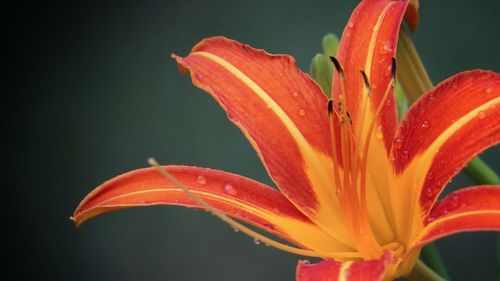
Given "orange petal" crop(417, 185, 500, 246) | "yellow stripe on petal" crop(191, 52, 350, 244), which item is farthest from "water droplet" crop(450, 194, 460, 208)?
"yellow stripe on petal" crop(191, 52, 350, 244)

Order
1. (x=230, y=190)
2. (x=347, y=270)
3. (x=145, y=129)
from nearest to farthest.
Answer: (x=347, y=270) < (x=230, y=190) < (x=145, y=129)

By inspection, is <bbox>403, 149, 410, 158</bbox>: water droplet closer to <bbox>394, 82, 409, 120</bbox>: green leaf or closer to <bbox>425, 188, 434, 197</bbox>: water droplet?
<bbox>425, 188, 434, 197</bbox>: water droplet

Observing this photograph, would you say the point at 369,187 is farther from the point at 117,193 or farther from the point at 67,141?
the point at 67,141

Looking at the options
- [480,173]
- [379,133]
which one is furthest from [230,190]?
[480,173]

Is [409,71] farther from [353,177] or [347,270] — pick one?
[347,270]

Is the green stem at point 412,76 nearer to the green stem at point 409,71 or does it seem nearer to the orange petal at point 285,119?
the green stem at point 409,71

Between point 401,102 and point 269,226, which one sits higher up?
point 401,102

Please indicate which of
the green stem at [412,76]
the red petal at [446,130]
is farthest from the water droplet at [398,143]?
the green stem at [412,76]
